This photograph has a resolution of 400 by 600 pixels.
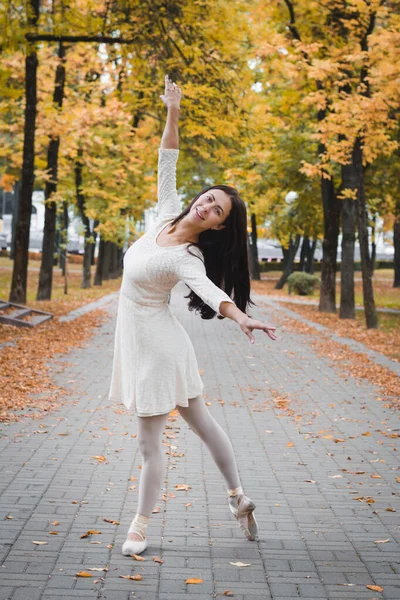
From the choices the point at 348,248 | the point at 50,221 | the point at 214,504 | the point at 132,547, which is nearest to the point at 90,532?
the point at 132,547

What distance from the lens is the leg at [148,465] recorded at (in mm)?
4809

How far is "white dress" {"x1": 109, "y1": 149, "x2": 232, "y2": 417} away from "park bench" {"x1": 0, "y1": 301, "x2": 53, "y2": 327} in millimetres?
12863

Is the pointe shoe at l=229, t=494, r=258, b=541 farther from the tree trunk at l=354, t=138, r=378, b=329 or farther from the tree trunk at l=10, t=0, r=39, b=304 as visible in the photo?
the tree trunk at l=10, t=0, r=39, b=304

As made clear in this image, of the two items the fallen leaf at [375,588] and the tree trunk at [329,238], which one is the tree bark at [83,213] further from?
the fallen leaf at [375,588]

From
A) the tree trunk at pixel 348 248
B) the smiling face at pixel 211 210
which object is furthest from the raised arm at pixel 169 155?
the tree trunk at pixel 348 248

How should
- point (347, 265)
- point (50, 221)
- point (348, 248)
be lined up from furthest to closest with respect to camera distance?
point (50, 221)
point (347, 265)
point (348, 248)

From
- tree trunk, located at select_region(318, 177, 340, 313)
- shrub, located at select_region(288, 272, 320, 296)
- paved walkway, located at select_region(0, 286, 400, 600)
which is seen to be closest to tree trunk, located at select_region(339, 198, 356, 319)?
tree trunk, located at select_region(318, 177, 340, 313)

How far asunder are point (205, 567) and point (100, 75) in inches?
1175

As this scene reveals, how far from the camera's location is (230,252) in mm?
4695

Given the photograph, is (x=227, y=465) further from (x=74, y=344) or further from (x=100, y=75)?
(x=100, y=75)

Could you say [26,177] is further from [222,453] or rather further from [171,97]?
[222,453]

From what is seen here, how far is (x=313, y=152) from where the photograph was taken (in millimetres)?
27312

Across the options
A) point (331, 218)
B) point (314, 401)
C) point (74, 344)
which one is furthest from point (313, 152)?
point (314, 401)

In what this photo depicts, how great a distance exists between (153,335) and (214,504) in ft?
5.43
